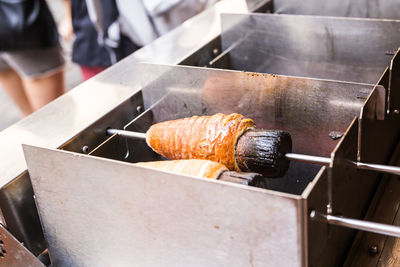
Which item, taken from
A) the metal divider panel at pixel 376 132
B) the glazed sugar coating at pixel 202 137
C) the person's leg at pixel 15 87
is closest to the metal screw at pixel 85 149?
the glazed sugar coating at pixel 202 137

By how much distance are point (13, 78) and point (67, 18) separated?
1.46ft

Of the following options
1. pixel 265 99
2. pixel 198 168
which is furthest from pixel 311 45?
pixel 198 168

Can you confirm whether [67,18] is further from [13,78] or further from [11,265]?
[11,265]

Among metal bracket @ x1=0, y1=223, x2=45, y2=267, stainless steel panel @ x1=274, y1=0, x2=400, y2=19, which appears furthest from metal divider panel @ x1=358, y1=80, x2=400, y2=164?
metal bracket @ x1=0, y1=223, x2=45, y2=267

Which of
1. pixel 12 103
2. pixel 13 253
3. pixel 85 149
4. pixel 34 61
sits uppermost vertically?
pixel 85 149

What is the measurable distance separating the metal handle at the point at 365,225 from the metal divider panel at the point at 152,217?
0.24 feet

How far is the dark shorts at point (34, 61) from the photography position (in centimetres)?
247

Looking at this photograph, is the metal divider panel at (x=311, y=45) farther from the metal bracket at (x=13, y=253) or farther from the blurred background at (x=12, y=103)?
the blurred background at (x=12, y=103)

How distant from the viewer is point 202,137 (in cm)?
93

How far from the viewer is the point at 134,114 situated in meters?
1.09

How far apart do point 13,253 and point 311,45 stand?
908 millimetres

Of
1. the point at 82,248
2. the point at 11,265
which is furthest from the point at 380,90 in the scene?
the point at 11,265

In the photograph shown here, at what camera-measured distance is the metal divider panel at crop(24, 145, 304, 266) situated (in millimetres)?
667

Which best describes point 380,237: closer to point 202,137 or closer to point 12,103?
point 202,137
